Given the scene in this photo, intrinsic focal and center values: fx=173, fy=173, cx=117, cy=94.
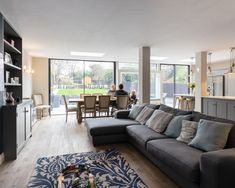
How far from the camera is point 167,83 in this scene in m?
9.76

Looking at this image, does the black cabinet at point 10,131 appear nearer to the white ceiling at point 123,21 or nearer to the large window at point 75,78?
the white ceiling at point 123,21

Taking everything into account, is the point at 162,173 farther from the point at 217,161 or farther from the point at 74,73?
the point at 74,73

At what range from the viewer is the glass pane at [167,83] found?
381 inches

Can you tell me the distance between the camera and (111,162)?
2842 millimetres

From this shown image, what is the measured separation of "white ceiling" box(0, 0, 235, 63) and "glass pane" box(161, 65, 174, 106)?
4.58 meters

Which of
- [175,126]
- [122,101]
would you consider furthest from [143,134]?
[122,101]

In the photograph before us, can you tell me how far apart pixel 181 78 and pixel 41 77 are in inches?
294

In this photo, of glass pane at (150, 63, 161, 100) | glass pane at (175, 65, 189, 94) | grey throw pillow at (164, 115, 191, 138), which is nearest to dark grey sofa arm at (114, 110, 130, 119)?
grey throw pillow at (164, 115, 191, 138)

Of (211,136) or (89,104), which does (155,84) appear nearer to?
(89,104)

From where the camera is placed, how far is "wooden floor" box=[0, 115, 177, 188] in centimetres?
234

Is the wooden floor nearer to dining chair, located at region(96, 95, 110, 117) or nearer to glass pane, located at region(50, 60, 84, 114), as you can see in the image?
dining chair, located at region(96, 95, 110, 117)

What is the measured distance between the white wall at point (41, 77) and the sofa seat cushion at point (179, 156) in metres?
6.09

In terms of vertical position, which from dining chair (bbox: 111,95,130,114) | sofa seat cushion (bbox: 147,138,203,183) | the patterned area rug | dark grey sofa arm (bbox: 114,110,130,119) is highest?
dining chair (bbox: 111,95,130,114)

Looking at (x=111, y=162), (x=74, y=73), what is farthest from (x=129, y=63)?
(x=111, y=162)
